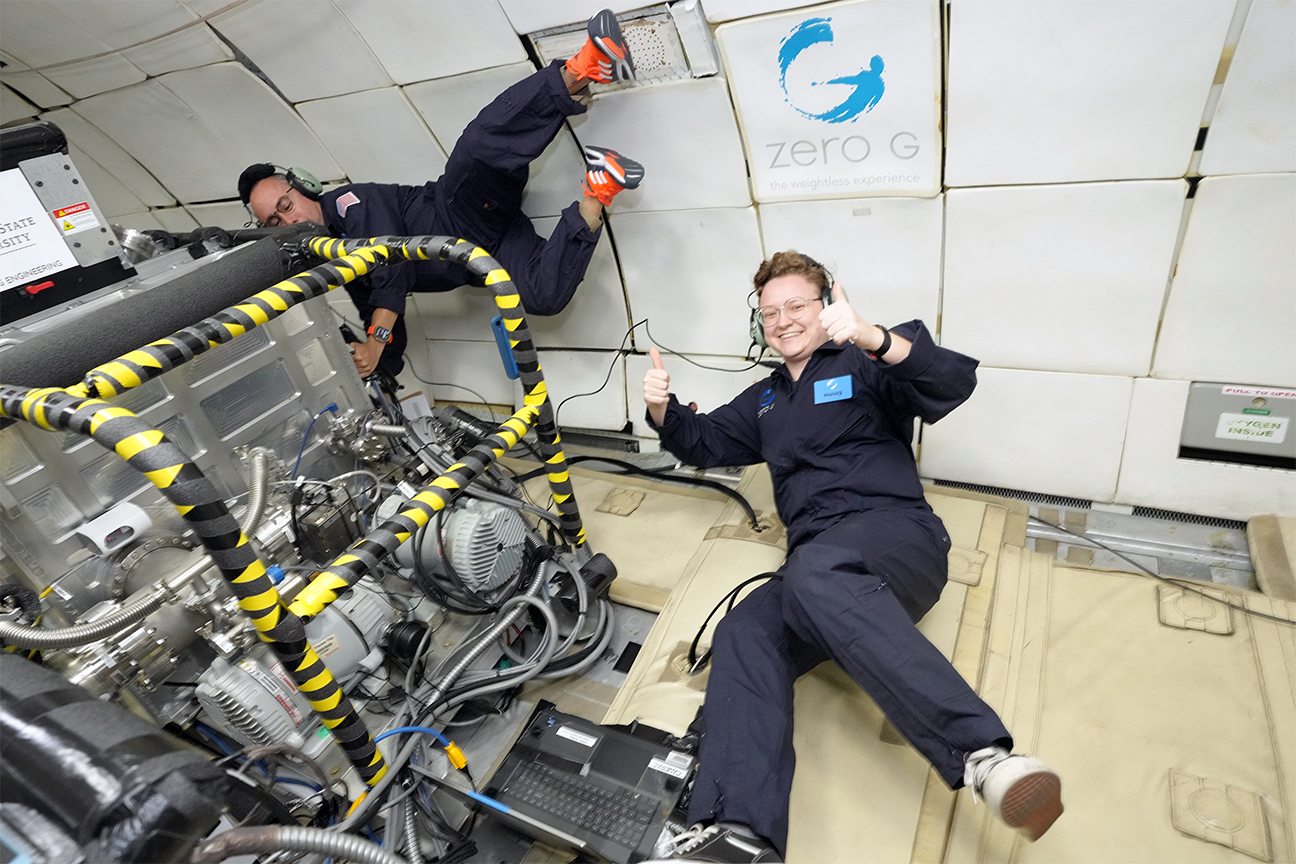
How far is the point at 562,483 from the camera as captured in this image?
95.3 inches

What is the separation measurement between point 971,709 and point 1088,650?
2.41 ft

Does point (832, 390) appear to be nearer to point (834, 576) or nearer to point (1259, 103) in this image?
point (834, 576)

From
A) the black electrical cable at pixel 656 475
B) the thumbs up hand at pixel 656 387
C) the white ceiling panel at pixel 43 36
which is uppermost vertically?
the white ceiling panel at pixel 43 36

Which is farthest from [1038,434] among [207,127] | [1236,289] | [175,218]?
[175,218]

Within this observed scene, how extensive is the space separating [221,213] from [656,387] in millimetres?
3279

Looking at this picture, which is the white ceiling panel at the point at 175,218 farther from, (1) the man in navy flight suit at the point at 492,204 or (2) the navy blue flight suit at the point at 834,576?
(2) the navy blue flight suit at the point at 834,576

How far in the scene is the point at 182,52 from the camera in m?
2.90

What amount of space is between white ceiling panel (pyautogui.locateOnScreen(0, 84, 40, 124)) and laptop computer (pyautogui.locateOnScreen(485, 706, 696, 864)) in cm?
408

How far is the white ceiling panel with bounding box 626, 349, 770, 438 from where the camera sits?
3.05 metres

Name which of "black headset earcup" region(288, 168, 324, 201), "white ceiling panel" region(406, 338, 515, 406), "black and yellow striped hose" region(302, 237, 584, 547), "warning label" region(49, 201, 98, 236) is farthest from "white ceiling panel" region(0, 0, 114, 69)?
"white ceiling panel" region(406, 338, 515, 406)


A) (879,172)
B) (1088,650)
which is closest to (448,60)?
(879,172)

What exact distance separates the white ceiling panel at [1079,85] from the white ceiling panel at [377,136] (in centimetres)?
217

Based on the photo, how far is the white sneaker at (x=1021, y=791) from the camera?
1.32m

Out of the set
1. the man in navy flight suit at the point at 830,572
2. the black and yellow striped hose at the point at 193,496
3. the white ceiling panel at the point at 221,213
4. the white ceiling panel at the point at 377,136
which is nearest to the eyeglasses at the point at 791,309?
the man in navy flight suit at the point at 830,572
